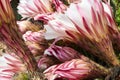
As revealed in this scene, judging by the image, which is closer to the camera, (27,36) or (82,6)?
(82,6)

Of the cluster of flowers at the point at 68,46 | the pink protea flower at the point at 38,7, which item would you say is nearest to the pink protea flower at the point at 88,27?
the cluster of flowers at the point at 68,46

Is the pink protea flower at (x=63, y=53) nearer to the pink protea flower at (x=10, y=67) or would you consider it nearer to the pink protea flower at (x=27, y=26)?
the pink protea flower at (x=10, y=67)

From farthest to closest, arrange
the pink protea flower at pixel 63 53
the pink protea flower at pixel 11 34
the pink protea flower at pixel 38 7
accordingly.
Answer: the pink protea flower at pixel 38 7
the pink protea flower at pixel 63 53
the pink protea flower at pixel 11 34

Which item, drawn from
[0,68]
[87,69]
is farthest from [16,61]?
[87,69]

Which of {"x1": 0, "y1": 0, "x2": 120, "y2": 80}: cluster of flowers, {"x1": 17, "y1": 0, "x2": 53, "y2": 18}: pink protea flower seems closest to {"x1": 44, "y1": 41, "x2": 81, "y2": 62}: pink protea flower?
{"x1": 0, "y1": 0, "x2": 120, "y2": 80}: cluster of flowers

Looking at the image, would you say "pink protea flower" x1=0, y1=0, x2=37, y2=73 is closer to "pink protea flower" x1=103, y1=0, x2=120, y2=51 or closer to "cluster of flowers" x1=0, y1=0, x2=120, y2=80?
"cluster of flowers" x1=0, y1=0, x2=120, y2=80

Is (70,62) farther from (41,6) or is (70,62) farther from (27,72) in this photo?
(41,6)

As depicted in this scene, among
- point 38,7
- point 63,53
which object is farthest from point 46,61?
point 38,7
